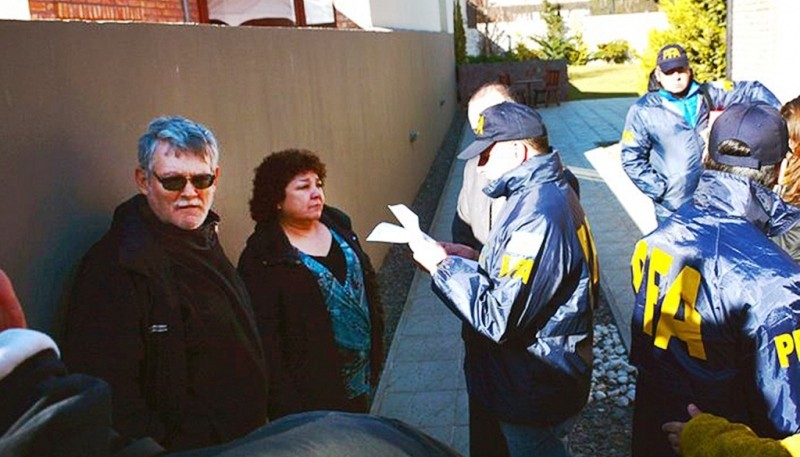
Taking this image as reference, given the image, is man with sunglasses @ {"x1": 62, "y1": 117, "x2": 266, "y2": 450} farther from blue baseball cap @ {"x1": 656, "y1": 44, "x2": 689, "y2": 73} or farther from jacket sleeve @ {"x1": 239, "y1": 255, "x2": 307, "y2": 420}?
blue baseball cap @ {"x1": 656, "y1": 44, "x2": 689, "y2": 73}

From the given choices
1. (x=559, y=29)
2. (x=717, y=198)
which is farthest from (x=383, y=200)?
(x=559, y=29)

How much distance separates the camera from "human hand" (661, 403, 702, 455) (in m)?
2.43

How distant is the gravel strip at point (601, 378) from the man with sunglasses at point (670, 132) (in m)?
1.03

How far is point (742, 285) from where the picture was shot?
2.31 metres

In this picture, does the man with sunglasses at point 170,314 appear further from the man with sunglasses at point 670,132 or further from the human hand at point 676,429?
the man with sunglasses at point 670,132

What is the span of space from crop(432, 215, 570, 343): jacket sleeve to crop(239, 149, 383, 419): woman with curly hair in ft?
2.72

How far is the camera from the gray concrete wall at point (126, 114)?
2334 mm

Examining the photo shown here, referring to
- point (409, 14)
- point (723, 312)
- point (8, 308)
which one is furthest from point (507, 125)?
point (409, 14)

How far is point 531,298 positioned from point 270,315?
48.1 inches

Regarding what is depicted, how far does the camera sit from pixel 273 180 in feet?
11.7

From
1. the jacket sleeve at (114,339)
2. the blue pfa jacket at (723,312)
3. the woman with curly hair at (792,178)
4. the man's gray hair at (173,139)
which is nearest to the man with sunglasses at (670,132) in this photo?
the woman with curly hair at (792,178)

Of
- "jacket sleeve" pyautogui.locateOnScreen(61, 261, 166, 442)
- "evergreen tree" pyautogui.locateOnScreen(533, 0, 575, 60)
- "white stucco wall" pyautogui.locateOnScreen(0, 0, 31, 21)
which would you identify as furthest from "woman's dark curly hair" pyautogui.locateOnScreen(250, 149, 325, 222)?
"evergreen tree" pyautogui.locateOnScreen(533, 0, 575, 60)

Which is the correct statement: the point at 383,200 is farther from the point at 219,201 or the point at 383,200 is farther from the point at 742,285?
the point at 742,285

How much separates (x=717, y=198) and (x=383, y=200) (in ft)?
20.3
